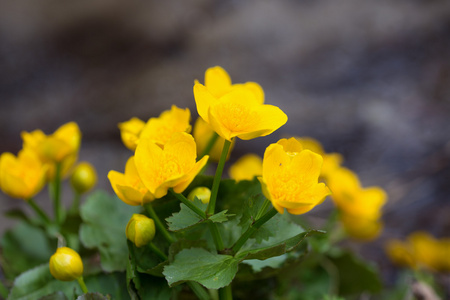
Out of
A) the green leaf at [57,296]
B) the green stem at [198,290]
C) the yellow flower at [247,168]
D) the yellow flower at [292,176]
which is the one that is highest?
the yellow flower at [292,176]

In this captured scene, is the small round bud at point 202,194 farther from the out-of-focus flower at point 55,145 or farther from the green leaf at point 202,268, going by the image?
the out-of-focus flower at point 55,145

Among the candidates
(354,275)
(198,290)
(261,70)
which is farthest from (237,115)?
(261,70)

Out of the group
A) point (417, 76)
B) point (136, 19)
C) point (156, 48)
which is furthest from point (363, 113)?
point (136, 19)

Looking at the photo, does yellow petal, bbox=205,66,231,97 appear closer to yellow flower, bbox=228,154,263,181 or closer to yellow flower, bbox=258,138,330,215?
yellow flower, bbox=258,138,330,215

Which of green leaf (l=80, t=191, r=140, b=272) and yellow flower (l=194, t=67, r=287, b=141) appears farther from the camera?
green leaf (l=80, t=191, r=140, b=272)

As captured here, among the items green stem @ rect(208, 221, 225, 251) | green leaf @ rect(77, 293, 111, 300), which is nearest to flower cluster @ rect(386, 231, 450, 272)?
green stem @ rect(208, 221, 225, 251)

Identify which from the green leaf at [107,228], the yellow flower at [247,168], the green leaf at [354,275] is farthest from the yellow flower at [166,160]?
the green leaf at [354,275]
